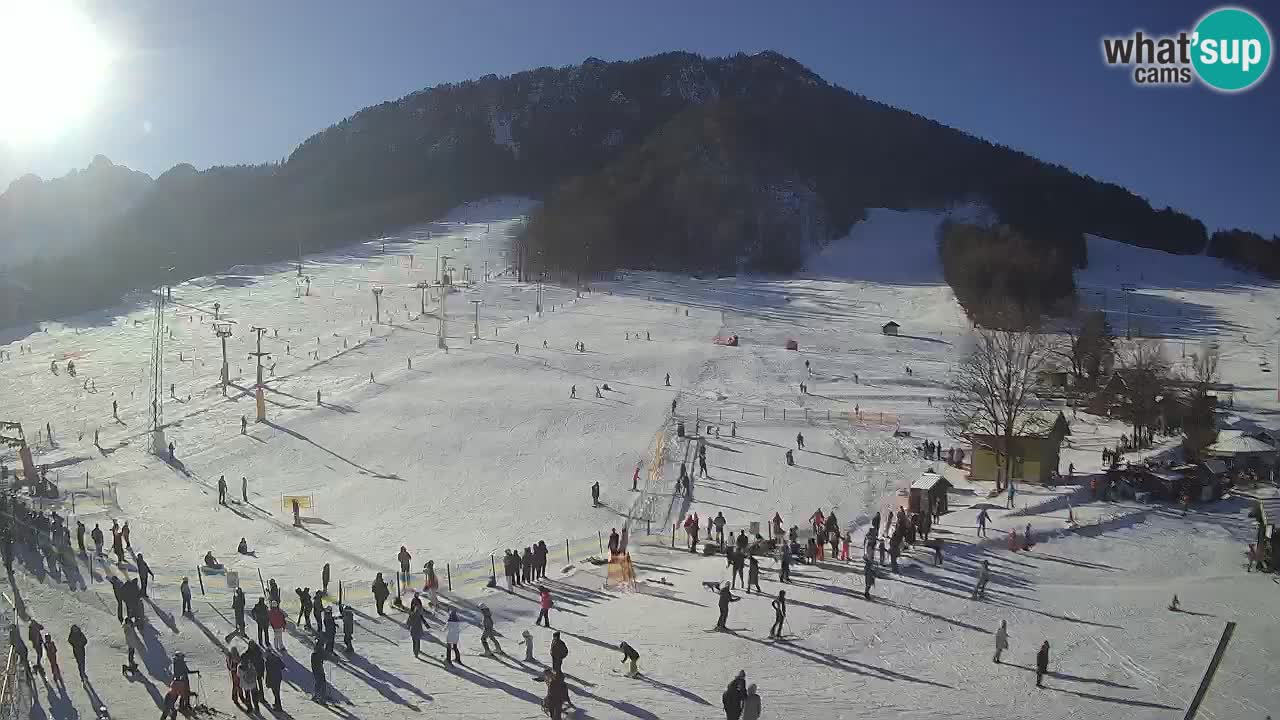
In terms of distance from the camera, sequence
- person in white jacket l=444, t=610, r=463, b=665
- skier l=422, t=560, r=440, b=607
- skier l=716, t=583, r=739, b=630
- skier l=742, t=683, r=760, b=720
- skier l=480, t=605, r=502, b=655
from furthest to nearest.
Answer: skier l=422, t=560, r=440, b=607, skier l=716, t=583, r=739, b=630, skier l=480, t=605, r=502, b=655, person in white jacket l=444, t=610, r=463, b=665, skier l=742, t=683, r=760, b=720

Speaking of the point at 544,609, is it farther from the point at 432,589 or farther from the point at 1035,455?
the point at 1035,455

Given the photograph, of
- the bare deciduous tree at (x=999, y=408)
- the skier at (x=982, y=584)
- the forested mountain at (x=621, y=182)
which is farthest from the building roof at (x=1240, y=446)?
the forested mountain at (x=621, y=182)

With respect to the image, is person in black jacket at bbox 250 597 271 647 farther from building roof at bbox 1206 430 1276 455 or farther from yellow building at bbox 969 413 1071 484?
building roof at bbox 1206 430 1276 455

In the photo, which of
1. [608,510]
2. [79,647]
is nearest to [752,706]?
[79,647]

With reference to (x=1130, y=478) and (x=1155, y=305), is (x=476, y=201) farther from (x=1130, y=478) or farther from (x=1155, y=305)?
(x=1130, y=478)

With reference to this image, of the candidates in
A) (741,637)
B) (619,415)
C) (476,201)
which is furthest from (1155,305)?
(476,201)

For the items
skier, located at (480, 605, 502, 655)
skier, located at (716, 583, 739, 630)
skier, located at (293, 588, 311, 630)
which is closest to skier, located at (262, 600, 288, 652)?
skier, located at (293, 588, 311, 630)
